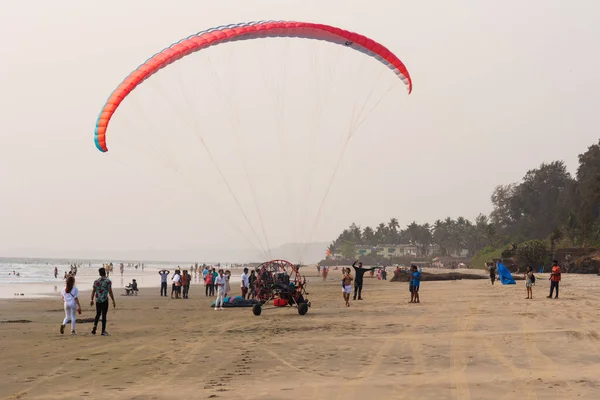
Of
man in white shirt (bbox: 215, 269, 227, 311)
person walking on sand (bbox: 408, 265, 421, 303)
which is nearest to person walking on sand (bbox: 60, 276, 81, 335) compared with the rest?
man in white shirt (bbox: 215, 269, 227, 311)

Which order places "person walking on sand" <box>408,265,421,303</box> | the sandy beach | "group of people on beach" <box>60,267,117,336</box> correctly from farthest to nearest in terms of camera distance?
"person walking on sand" <box>408,265,421,303</box>
"group of people on beach" <box>60,267,117,336</box>
the sandy beach

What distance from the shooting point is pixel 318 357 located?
39.2ft

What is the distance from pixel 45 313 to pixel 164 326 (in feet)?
26.0

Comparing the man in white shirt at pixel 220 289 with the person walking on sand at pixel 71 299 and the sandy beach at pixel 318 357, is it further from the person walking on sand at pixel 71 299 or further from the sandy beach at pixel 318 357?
the person walking on sand at pixel 71 299

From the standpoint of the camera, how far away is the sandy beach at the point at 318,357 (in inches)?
357

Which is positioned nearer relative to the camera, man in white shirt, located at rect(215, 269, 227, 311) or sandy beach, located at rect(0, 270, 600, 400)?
sandy beach, located at rect(0, 270, 600, 400)

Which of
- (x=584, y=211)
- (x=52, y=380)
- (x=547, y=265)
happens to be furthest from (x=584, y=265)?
(x=52, y=380)

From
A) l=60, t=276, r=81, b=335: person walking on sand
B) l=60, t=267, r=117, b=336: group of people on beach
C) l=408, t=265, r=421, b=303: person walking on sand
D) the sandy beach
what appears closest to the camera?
the sandy beach

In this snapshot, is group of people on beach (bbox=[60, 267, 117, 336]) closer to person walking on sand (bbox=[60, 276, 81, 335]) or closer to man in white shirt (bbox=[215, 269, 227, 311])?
person walking on sand (bbox=[60, 276, 81, 335])

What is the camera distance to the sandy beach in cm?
908

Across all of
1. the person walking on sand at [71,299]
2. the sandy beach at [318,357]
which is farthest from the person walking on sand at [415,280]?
the person walking on sand at [71,299]

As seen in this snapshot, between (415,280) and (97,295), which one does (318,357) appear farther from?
(415,280)

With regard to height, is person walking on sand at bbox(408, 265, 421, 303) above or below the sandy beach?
above

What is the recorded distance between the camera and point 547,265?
61156 millimetres
